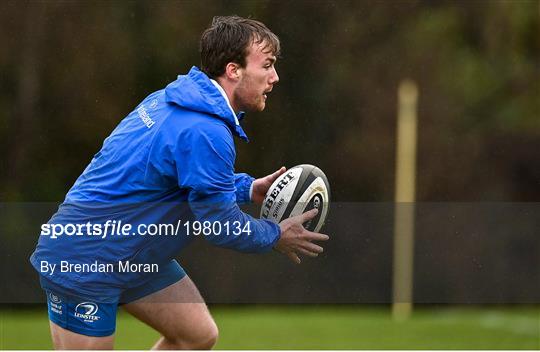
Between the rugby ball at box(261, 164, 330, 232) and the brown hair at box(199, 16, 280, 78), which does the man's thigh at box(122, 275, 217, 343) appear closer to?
the rugby ball at box(261, 164, 330, 232)

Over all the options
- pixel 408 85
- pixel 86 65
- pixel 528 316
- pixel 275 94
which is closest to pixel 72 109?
pixel 86 65

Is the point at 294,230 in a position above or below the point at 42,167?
below

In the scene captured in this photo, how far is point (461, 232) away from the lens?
1002cm

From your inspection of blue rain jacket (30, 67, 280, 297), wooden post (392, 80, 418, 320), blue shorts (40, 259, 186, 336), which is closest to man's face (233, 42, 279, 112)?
blue rain jacket (30, 67, 280, 297)

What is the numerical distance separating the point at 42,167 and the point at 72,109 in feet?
2.34

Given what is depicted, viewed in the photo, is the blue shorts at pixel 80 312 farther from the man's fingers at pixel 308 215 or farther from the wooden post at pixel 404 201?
the wooden post at pixel 404 201

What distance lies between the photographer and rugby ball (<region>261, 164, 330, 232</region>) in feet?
11.5

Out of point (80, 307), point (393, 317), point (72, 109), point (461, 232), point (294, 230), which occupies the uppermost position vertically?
point (72, 109)

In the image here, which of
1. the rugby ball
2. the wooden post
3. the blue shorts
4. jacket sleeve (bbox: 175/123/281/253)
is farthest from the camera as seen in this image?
the wooden post

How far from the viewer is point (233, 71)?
3209 millimetres

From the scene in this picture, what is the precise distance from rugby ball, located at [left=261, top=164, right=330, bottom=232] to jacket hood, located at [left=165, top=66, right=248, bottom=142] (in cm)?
43

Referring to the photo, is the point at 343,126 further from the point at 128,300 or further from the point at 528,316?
the point at 128,300

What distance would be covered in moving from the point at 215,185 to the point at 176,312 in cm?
47

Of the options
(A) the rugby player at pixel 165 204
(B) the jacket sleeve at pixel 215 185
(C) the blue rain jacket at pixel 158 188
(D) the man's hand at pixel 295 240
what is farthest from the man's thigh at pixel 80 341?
(D) the man's hand at pixel 295 240
